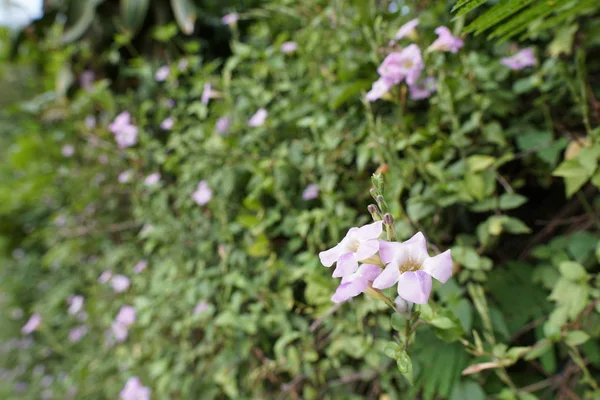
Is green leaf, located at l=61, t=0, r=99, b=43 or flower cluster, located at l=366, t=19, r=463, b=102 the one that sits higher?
green leaf, located at l=61, t=0, r=99, b=43

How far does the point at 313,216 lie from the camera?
1193mm

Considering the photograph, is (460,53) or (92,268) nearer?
(460,53)

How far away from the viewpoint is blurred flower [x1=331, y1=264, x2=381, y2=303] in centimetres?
52

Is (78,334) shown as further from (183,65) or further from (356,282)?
(356,282)

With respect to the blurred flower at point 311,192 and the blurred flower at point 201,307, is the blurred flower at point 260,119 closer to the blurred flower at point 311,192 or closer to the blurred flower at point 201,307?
the blurred flower at point 311,192

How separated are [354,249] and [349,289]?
0.07 meters

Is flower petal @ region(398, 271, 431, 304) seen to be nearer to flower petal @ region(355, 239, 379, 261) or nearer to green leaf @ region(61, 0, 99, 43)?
flower petal @ region(355, 239, 379, 261)

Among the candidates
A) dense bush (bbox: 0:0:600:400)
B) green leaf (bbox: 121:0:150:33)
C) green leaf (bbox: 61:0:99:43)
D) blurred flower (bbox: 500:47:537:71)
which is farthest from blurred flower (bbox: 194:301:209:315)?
green leaf (bbox: 61:0:99:43)

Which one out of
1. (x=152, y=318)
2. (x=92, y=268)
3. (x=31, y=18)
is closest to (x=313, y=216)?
(x=152, y=318)

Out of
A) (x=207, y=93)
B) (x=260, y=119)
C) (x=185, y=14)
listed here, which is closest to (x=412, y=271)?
(x=260, y=119)

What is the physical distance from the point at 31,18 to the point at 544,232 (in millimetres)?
2806

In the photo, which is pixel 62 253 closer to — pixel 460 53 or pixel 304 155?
pixel 304 155

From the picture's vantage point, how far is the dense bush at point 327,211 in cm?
95

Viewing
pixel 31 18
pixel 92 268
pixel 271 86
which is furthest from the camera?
pixel 31 18
